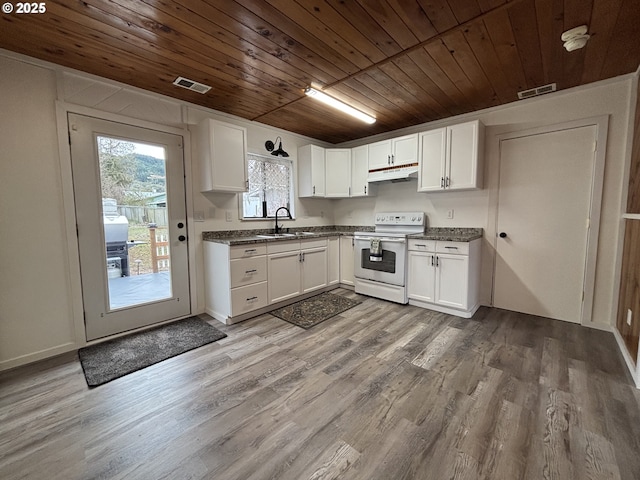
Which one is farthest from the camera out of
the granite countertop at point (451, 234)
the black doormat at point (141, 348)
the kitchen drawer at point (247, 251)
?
the granite countertop at point (451, 234)

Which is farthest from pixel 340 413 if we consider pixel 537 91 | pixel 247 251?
pixel 537 91

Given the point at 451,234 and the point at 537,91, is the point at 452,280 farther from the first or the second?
the point at 537,91

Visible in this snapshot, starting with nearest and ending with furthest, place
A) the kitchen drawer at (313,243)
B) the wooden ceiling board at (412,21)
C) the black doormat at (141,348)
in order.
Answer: the wooden ceiling board at (412,21) → the black doormat at (141,348) → the kitchen drawer at (313,243)

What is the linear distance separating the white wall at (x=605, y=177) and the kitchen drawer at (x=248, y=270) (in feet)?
7.63

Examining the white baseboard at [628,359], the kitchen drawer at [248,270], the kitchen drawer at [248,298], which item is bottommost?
the white baseboard at [628,359]

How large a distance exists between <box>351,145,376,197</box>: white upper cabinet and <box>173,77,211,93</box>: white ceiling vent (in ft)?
7.58

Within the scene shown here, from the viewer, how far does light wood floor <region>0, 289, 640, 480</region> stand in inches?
50.9

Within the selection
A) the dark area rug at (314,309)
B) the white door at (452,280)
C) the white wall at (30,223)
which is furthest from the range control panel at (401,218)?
the white wall at (30,223)

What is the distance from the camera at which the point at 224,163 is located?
3100 mm

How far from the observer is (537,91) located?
9.20ft

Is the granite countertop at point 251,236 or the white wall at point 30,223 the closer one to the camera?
the white wall at point 30,223

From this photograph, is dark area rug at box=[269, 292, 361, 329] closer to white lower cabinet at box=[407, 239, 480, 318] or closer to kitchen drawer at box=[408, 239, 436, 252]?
white lower cabinet at box=[407, 239, 480, 318]

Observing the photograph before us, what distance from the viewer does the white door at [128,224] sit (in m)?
2.47

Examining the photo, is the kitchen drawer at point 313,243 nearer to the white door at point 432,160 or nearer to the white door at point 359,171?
the white door at point 359,171
